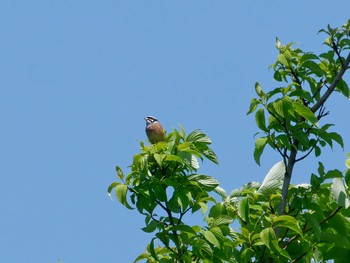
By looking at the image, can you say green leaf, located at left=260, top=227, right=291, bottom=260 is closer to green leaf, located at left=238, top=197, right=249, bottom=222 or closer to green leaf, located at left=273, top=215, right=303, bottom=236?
green leaf, located at left=273, top=215, right=303, bottom=236

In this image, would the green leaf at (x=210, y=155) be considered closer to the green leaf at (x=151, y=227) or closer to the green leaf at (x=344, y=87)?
the green leaf at (x=151, y=227)

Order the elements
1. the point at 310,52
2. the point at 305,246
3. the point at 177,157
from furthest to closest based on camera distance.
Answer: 1. the point at 310,52
2. the point at 305,246
3. the point at 177,157

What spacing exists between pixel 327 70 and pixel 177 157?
2096 mm

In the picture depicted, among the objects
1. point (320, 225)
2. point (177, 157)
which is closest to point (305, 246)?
point (320, 225)

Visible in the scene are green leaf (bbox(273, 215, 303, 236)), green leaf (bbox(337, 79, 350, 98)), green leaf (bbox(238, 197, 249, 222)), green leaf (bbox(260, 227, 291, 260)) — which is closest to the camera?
green leaf (bbox(260, 227, 291, 260))

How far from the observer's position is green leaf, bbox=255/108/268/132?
303 inches

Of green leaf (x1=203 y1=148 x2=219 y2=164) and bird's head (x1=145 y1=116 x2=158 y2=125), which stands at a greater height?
bird's head (x1=145 y1=116 x2=158 y2=125)

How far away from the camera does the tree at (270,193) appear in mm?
6902

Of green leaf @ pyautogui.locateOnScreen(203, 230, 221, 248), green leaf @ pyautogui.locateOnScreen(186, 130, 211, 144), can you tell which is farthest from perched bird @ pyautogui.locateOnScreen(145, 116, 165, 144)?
green leaf @ pyautogui.locateOnScreen(203, 230, 221, 248)

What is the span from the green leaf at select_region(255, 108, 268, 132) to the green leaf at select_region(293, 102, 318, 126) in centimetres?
31

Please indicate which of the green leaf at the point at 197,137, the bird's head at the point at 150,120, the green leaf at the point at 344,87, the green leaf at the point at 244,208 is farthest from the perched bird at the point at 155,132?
the green leaf at the point at 344,87

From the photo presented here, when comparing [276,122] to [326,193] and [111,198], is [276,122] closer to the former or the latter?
[326,193]

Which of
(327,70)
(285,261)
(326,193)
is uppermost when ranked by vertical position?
(327,70)

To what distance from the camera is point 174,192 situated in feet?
22.6
